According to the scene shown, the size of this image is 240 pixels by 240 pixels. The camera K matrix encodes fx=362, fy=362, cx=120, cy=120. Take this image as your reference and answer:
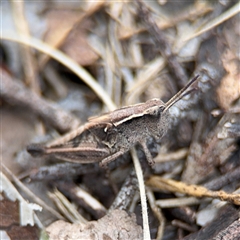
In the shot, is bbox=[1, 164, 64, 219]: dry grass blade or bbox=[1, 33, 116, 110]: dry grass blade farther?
bbox=[1, 33, 116, 110]: dry grass blade

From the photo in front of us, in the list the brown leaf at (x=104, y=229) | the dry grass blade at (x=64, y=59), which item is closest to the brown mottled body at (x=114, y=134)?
the brown leaf at (x=104, y=229)

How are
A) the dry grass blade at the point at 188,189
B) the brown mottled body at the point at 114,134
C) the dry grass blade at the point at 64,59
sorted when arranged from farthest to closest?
1. the dry grass blade at the point at 64,59
2. the brown mottled body at the point at 114,134
3. the dry grass blade at the point at 188,189

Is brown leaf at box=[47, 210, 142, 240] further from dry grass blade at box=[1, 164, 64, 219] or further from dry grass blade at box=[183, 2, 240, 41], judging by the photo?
dry grass blade at box=[183, 2, 240, 41]

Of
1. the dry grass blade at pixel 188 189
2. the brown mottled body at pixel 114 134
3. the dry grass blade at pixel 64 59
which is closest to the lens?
the dry grass blade at pixel 188 189

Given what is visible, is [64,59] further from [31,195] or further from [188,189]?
[188,189]

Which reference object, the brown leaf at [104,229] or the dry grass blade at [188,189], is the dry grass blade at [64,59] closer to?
the dry grass blade at [188,189]

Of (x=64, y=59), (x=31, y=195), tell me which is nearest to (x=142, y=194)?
(x=31, y=195)

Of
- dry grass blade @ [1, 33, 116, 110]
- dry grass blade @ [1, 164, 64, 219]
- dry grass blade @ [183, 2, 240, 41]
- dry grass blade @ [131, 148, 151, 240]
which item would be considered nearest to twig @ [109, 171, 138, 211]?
dry grass blade @ [131, 148, 151, 240]

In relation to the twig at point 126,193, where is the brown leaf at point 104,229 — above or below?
below

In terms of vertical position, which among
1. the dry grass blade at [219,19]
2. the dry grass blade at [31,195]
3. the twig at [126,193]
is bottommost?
the twig at [126,193]
